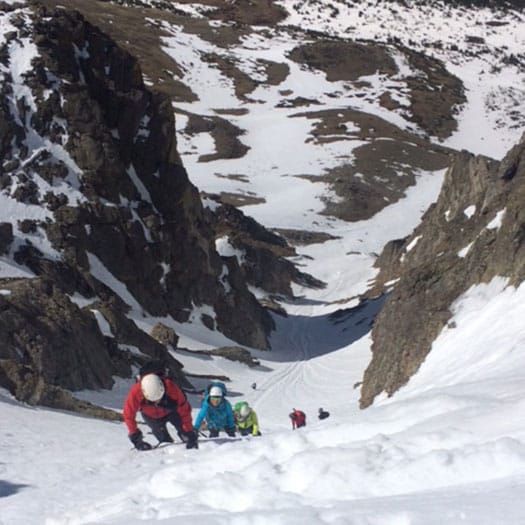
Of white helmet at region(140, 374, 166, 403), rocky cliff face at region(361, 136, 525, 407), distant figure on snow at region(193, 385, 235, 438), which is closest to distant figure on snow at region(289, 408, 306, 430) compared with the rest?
rocky cliff face at region(361, 136, 525, 407)

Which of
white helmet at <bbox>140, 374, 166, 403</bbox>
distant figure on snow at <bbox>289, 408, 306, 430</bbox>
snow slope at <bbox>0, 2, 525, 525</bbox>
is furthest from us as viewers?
distant figure on snow at <bbox>289, 408, 306, 430</bbox>

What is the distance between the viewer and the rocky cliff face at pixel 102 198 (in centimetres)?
3316

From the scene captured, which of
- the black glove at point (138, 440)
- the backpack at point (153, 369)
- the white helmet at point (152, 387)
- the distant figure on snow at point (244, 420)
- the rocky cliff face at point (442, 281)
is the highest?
the backpack at point (153, 369)

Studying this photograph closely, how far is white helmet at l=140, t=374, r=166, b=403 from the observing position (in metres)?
9.84

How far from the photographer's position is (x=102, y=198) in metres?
37.6

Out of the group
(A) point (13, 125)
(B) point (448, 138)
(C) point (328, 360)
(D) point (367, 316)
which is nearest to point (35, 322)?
(A) point (13, 125)

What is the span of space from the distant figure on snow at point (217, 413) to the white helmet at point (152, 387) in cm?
206

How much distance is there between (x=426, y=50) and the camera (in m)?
183

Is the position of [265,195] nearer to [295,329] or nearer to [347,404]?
[295,329]

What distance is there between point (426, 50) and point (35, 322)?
572 ft

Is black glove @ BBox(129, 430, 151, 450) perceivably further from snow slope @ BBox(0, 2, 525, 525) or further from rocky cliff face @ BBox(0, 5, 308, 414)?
rocky cliff face @ BBox(0, 5, 308, 414)

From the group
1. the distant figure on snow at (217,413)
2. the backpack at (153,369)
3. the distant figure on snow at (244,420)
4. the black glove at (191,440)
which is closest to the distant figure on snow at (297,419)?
the distant figure on snow at (244,420)

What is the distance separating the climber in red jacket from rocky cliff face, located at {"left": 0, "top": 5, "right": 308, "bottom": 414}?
1523 cm

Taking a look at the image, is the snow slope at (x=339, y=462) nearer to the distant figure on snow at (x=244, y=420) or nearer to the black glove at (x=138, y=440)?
the black glove at (x=138, y=440)
